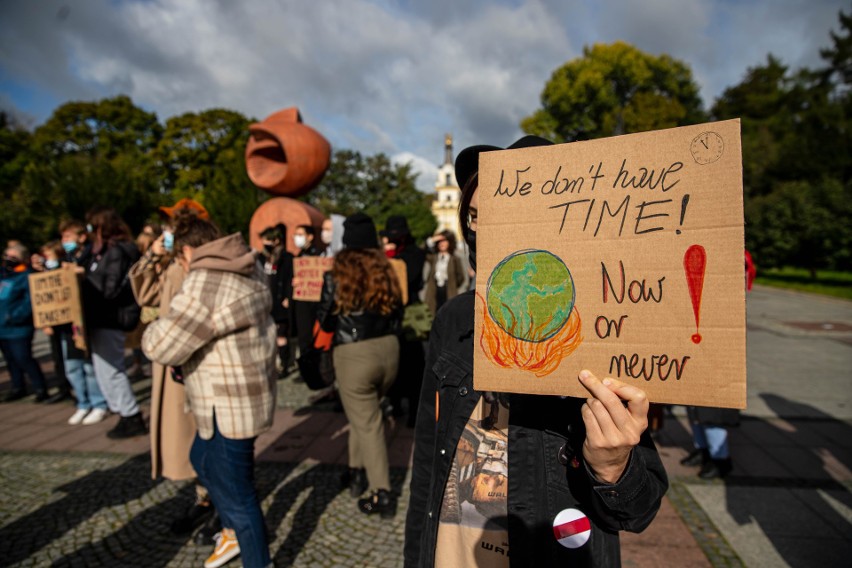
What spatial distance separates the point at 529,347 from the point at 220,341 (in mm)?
1908

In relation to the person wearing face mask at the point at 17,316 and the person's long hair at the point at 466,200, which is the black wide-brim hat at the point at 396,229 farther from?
the person wearing face mask at the point at 17,316

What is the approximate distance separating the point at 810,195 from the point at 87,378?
3138 centimetres

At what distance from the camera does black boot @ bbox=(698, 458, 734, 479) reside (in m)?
3.72

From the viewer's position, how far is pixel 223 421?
2.41 m

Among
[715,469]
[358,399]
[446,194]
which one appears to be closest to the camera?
[358,399]

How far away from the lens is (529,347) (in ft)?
3.44

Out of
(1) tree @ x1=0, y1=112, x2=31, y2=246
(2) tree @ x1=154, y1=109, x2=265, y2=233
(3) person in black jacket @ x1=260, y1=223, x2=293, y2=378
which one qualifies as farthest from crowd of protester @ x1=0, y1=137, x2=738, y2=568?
(2) tree @ x1=154, y1=109, x2=265, y2=233

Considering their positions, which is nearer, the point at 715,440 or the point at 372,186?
the point at 715,440

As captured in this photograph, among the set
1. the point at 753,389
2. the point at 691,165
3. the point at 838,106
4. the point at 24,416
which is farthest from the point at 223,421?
the point at 838,106

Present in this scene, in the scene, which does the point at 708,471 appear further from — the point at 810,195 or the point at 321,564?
the point at 810,195

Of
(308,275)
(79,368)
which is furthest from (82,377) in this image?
(308,275)

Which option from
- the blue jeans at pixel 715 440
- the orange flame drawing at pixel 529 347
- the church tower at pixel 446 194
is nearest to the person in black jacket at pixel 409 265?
the blue jeans at pixel 715 440

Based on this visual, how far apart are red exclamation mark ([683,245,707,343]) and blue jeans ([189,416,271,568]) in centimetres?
230

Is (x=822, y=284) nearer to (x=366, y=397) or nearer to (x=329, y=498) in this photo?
(x=366, y=397)
